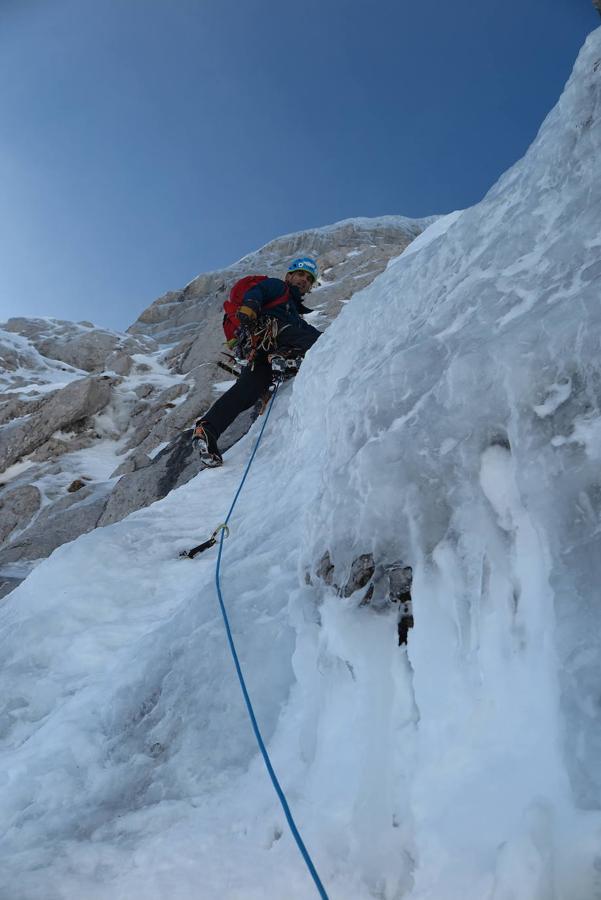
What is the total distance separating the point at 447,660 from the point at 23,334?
31442mm

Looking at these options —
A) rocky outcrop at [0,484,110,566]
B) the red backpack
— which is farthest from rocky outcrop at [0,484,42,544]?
the red backpack

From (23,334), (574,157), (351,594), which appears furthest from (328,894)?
(23,334)

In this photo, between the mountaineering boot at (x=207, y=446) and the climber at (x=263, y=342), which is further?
the climber at (x=263, y=342)

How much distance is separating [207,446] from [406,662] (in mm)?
3971

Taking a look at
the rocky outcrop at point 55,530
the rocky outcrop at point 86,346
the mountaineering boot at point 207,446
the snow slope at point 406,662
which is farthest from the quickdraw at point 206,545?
the rocky outcrop at point 86,346

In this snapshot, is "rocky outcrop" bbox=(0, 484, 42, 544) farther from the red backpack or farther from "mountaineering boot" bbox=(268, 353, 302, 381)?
"mountaineering boot" bbox=(268, 353, 302, 381)

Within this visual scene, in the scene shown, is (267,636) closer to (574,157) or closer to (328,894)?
(328,894)

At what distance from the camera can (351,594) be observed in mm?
2119

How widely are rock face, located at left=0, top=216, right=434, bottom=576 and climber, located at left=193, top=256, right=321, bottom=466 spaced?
1682mm

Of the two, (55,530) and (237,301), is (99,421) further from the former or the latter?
(237,301)

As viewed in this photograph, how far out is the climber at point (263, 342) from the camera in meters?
5.72

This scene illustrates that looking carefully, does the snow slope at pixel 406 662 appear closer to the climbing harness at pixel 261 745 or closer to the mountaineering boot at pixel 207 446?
the climbing harness at pixel 261 745

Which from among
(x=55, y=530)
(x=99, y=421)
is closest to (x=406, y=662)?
(x=55, y=530)

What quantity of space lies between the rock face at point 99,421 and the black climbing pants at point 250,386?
1646 mm
